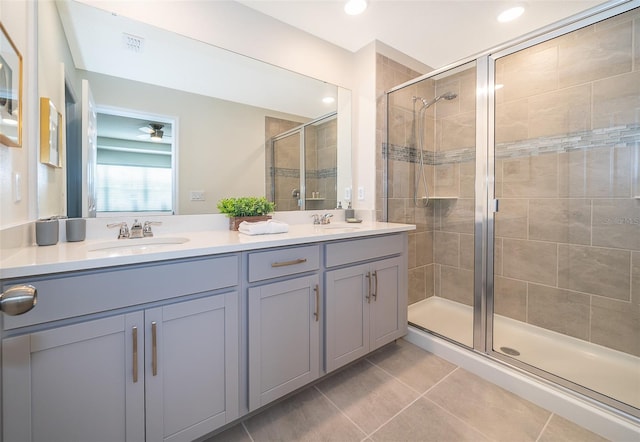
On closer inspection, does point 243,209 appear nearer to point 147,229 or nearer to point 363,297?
point 147,229

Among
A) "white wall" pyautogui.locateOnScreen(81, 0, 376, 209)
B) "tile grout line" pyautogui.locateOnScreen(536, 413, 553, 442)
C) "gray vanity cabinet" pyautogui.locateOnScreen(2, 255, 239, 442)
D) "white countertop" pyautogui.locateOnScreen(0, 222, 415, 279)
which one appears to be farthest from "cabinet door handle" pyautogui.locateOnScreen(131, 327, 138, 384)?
"tile grout line" pyautogui.locateOnScreen(536, 413, 553, 442)

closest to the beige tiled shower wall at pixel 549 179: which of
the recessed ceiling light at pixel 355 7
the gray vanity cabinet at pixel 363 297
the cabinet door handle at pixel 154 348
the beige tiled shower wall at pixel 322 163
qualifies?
the beige tiled shower wall at pixel 322 163

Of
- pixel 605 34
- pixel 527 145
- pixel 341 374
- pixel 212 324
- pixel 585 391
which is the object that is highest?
pixel 605 34

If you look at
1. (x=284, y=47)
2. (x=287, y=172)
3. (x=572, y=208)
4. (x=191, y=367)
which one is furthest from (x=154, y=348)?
(x=572, y=208)

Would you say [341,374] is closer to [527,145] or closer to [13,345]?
[13,345]

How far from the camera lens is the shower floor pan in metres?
1.54

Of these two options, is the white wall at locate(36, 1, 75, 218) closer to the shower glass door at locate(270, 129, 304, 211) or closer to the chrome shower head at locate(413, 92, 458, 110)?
the shower glass door at locate(270, 129, 304, 211)

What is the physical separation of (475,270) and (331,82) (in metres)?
1.85

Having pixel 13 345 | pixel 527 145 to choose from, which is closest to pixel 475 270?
pixel 527 145

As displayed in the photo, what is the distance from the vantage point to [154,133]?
1.57 meters

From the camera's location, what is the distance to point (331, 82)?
7.64 ft

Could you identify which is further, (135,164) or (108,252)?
(135,164)

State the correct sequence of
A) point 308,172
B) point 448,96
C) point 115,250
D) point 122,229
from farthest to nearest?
point 448,96 → point 308,172 → point 122,229 → point 115,250

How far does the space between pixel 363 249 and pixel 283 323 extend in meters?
0.65
